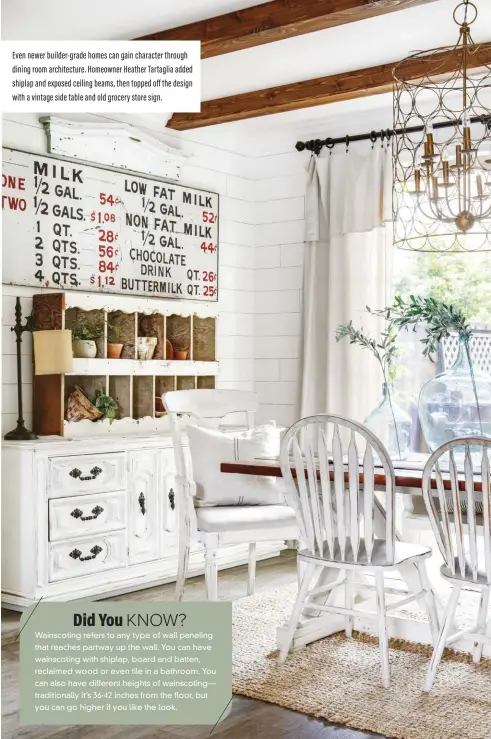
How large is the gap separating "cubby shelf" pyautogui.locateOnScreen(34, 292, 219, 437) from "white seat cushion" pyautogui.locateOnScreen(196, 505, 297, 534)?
3.11ft

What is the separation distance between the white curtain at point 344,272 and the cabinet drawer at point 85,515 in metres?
1.54

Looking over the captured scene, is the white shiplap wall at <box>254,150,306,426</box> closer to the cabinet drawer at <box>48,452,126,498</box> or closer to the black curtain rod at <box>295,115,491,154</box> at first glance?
the black curtain rod at <box>295,115,491,154</box>

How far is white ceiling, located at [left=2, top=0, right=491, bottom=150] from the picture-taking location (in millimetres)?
3617

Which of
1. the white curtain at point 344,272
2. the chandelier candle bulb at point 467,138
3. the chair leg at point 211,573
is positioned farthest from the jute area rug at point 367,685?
the white curtain at point 344,272

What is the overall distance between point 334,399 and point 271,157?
1657 mm

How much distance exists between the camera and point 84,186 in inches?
182

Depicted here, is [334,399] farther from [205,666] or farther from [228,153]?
[205,666]

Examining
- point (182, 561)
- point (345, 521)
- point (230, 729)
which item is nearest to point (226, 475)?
point (182, 561)

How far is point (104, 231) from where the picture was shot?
474 centimetres

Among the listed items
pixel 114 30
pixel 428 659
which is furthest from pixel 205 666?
pixel 114 30

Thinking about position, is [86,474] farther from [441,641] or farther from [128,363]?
[441,641]

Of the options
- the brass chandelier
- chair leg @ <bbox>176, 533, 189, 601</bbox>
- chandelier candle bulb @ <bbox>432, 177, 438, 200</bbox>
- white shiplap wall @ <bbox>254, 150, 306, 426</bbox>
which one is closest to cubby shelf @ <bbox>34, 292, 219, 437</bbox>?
white shiplap wall @ <bbox>254, 150, 306, 426</bbox>

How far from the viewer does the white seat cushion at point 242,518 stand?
3695mm

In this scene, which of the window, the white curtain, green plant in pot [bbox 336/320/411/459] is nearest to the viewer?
green plant in pot [bbox 336/320/411/459]
